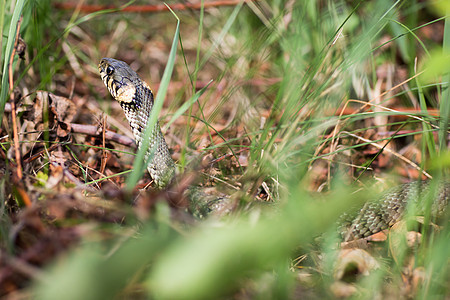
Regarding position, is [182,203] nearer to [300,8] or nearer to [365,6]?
[300,8]

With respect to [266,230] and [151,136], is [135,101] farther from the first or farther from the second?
[266,230]

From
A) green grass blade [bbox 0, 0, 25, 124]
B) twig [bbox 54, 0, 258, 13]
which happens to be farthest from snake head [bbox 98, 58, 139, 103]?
twig [bbox 54, 0, 258, 13]

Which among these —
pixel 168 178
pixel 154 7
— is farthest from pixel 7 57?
pixel 154 7

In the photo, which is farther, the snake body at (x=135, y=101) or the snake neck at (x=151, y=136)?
the snake body at (x=135, y=101)

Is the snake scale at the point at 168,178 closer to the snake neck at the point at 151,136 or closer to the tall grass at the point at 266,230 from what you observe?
the snake neck at the point at 151,136

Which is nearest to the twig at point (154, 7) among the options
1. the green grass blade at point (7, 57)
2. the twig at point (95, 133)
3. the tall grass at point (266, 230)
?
the tall grass at point (266, 230)

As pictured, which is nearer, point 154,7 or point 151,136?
point 151,136

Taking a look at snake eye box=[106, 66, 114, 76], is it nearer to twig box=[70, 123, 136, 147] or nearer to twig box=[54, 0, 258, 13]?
twig box=[70, 123, 136, 147]
